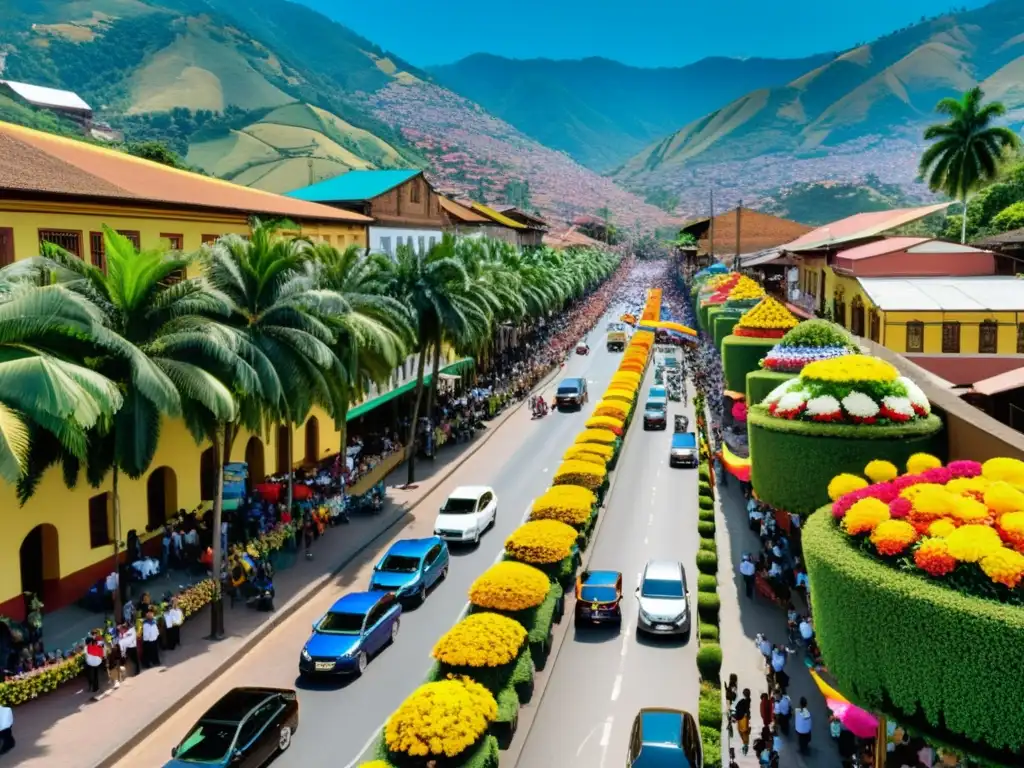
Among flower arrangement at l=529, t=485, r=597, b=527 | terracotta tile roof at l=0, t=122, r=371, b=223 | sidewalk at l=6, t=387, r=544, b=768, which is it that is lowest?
sidewalk at l=6, t=387, r=544, b=768

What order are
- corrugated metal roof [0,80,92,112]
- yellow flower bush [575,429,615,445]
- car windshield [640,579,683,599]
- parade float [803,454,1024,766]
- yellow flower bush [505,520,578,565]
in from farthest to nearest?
corrugated metal roof [0,80,92,112] < yellow flower bush [575,429,615,445] < yellow flower bush [505,520,578,565] < car windshield [640,579,683,599] < parade float [803,454,1024,766]

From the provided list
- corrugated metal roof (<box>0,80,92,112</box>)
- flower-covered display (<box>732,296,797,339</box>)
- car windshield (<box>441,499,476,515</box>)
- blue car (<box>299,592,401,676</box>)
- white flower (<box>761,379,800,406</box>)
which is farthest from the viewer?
corrugated metal roof (<box>0,80,92,112</box>)

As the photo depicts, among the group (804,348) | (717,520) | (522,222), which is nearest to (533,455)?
(717,520)

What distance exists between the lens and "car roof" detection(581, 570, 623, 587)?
994 inches

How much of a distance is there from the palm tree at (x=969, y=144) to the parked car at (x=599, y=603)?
48.0m

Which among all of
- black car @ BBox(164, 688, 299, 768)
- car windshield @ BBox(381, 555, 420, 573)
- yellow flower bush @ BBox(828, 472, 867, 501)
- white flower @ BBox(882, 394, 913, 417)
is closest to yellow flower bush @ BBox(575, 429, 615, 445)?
car windshield @ BBox(381, 555, 420, 573)

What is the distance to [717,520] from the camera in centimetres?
3462

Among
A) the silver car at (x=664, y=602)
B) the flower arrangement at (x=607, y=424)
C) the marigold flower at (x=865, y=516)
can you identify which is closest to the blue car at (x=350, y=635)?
the silver car at (x=664, y=602)

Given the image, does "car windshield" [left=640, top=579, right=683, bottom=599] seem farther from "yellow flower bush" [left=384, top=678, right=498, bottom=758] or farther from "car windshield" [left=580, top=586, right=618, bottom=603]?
"yellow flower bush" [left=384, top=678, right=498, bottom=758]

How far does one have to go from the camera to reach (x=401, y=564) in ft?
87.6

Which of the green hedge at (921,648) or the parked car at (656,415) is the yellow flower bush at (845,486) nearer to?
the green hedge at (921,648)

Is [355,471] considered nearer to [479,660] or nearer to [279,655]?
[279,655]

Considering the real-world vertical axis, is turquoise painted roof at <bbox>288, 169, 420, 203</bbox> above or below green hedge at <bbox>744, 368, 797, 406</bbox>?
above

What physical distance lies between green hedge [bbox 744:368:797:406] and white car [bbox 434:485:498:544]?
9.88 meters
